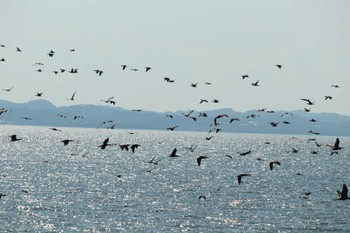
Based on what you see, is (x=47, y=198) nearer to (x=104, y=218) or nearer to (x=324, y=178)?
(x=104, y=218)

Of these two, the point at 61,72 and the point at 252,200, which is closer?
the point at 61,72

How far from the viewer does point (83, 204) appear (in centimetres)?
8112

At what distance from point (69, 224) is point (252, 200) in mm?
28526

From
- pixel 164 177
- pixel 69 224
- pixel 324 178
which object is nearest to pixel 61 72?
pixel 69 224

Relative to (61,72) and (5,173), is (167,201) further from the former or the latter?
(5,173)

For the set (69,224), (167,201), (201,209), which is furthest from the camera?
(167,201)

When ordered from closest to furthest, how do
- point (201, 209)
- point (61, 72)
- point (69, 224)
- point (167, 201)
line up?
point (61, 72), point (69, 224), point (201, 209), point (167, 201)

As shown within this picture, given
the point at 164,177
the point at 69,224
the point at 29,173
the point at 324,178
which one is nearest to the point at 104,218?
the point at 69,224

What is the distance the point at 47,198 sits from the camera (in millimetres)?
87125

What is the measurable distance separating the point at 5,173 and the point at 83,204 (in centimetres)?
5128

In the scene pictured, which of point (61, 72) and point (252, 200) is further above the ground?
point (61, 72)

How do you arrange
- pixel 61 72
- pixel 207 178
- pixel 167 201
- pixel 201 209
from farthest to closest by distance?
pixel 207 178 → pixel 167 201 → pixel 201 209 → pixel 61 72

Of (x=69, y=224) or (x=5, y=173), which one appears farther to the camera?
(x=5, y=173)

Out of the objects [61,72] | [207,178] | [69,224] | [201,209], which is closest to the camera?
[61,72]
